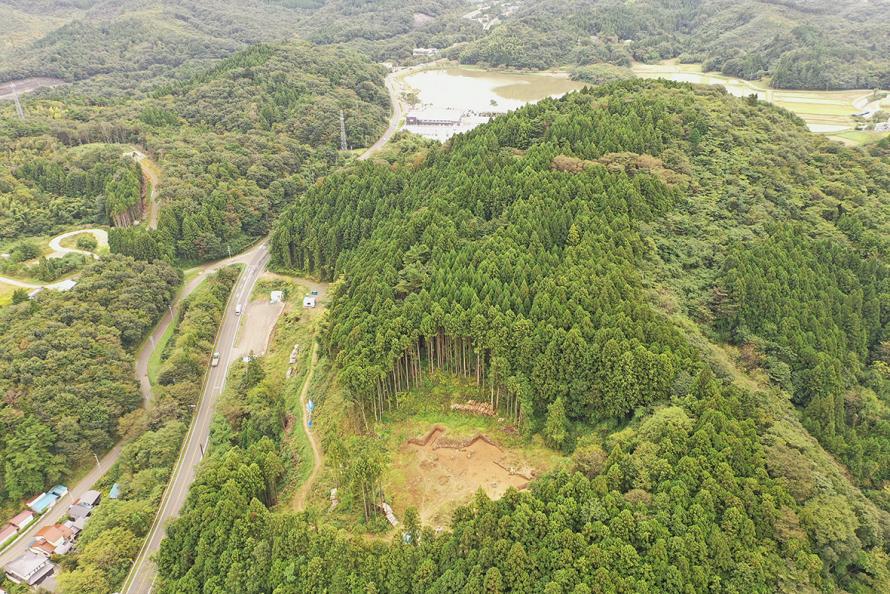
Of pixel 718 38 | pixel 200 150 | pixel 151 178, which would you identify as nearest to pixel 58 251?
pixel 151 178

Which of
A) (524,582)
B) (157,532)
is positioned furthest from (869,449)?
(157,532)

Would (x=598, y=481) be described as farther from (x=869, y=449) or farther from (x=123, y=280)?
(x=123, y=280)

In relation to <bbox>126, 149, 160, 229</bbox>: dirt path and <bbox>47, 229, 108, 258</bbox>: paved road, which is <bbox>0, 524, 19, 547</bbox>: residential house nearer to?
<bbox>47, 229, 108, 258</bbox>: paved road

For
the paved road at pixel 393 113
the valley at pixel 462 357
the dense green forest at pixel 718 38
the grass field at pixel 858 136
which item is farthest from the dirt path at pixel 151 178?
the dense green forest at pixel 718 38

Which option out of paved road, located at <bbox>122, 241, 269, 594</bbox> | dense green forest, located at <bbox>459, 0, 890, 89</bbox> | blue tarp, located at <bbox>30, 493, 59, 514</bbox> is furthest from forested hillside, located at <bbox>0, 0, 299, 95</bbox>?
blue tarp, located at <bbox>30, 493, 59, 514</bbox>

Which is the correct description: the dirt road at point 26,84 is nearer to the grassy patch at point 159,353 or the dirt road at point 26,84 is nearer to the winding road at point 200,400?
the winding road at point 200,400

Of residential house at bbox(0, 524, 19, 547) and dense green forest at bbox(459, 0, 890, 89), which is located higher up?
dense green forest at bbox(459, 0, 890, 89)

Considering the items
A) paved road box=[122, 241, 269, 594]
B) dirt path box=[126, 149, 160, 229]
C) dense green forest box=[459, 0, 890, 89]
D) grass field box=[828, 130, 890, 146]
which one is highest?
dense green forest box=[459, 0, 890, 89]

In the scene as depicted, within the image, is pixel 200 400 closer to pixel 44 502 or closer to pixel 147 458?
pixel 147 458
